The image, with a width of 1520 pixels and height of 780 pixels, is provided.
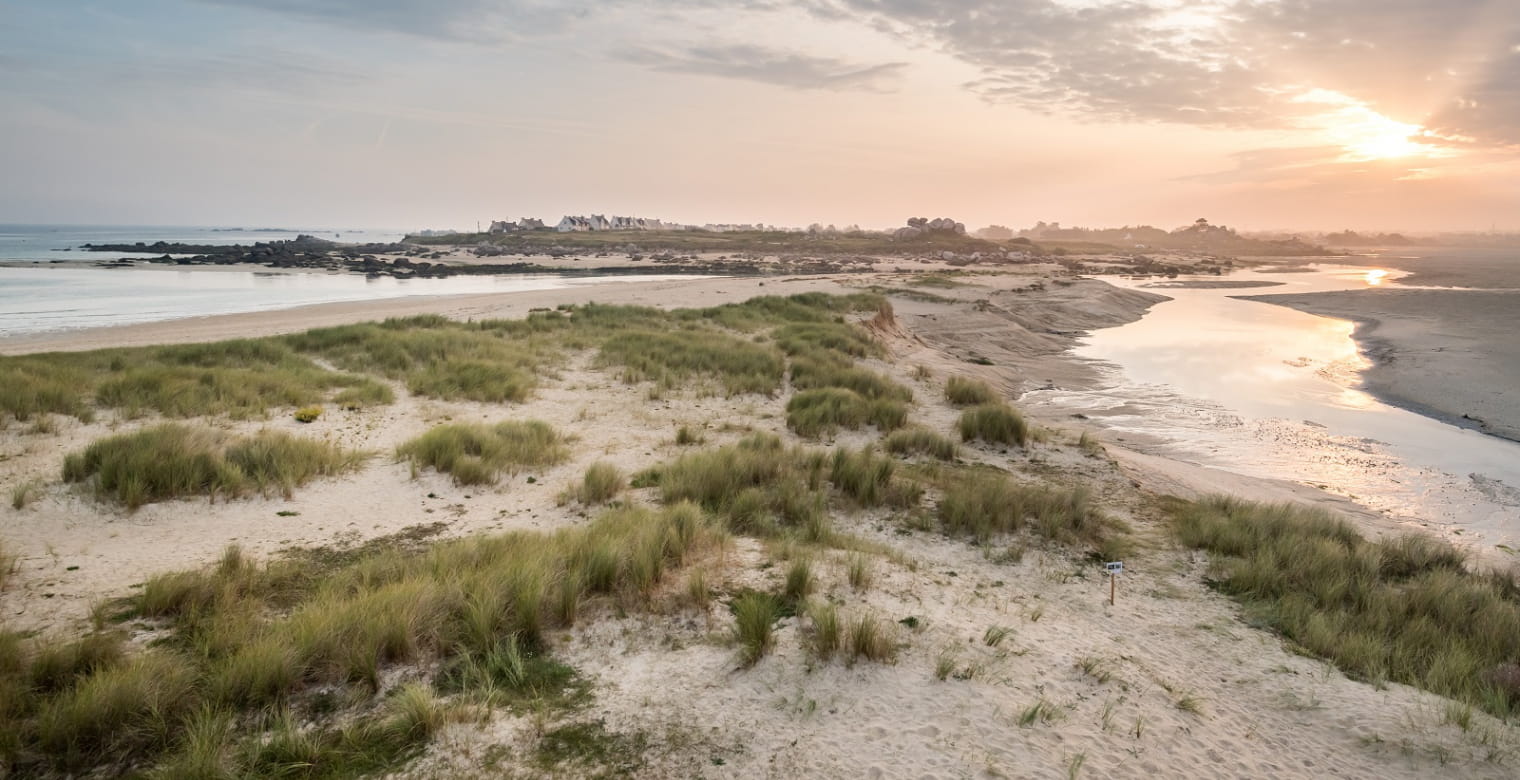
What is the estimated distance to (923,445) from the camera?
11.4 meters

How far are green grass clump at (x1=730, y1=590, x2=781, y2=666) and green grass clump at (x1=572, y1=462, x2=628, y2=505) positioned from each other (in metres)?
3.44

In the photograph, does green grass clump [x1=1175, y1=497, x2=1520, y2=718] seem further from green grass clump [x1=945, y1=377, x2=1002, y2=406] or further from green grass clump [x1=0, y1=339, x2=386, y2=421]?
green grass clump [x1=0, y1=339, x2=386, y2=421]

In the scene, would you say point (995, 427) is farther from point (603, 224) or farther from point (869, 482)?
point (603, 224)

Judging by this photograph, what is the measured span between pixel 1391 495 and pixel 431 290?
1708 inches

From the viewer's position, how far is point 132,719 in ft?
12.2

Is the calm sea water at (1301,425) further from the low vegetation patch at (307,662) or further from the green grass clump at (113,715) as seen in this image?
the green grass clump at (113,715)

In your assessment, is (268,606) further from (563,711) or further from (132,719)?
(563,711)

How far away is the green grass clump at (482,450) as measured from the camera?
883 cm

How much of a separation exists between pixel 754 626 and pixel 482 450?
5.98m

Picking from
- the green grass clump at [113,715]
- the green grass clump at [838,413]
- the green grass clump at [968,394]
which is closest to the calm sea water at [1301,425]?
the green grass clump at [968,394]

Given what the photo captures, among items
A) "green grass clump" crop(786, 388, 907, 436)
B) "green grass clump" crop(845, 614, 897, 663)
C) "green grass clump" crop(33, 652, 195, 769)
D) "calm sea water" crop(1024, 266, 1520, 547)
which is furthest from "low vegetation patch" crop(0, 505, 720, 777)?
"calm sea water" crop(1024, 266, 1520, 547)

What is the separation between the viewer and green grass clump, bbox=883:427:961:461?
1113 centimetres

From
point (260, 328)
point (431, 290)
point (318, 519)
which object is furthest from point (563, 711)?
point (431, 290)

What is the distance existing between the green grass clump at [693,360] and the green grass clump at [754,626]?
9.85 meters
